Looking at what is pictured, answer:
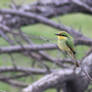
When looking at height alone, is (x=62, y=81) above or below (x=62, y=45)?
below

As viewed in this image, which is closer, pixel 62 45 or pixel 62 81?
pixel 62 45

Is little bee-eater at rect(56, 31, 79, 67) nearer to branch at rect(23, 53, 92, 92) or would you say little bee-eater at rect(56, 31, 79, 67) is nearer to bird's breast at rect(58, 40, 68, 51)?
bird's breast at rect(58, 40, 68, 51)

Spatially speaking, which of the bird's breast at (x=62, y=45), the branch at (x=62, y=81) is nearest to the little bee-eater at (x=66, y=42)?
the bird's breast at (x=62, y=45)

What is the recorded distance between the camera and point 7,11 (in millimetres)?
1954

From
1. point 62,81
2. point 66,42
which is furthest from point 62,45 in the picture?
point 62,81

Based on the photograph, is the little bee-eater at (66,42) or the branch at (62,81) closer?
the little bee-eater at (66,42)

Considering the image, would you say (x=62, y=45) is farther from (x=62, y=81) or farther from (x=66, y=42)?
(x=62, y=81)

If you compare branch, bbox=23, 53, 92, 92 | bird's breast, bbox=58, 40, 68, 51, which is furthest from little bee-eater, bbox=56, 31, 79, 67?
branch, bbox=23, 53, 92, 92

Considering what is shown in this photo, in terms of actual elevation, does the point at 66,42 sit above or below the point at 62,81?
above

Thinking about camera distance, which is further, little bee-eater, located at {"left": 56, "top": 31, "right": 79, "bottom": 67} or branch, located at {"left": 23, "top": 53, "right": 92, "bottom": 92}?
branch, located at {"left": 23, "top": 53, "right": 92, "bottom": 92}

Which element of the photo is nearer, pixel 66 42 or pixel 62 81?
pixel 66 42

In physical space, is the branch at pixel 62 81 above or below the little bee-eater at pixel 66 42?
below

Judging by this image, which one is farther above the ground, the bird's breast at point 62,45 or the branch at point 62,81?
the bird's breast at point 62,45

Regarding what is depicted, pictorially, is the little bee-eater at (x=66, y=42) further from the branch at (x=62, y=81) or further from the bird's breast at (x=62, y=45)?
the branch at (x=62, y=81)
